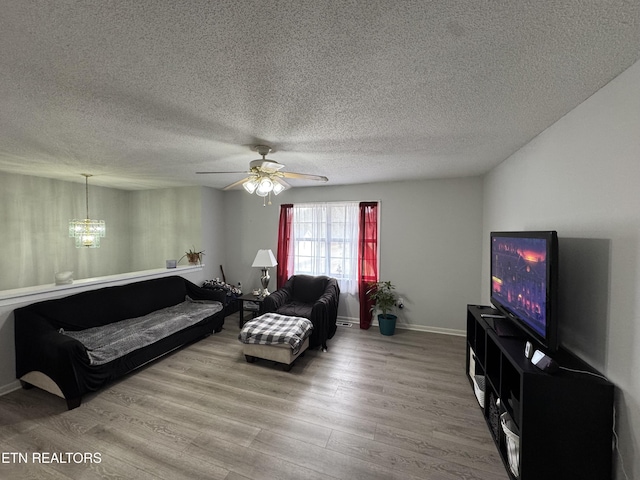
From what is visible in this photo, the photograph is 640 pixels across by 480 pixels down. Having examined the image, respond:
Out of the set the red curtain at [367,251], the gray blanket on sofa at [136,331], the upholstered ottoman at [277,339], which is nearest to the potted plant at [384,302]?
the red curtain at [367,251]

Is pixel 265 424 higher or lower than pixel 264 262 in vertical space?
lower

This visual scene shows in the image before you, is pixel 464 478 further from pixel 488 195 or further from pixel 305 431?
pixel 488 195

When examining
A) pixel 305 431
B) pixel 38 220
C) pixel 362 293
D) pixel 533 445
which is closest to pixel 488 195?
pixel 362 293

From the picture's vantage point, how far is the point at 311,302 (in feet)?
13.5

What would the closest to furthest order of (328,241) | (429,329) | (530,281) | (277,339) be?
(530,281)
(277,339)
(429,329)
(328,241)

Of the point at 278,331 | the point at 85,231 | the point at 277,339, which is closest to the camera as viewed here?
the point at 277,339

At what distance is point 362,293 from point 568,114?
318 centimetres

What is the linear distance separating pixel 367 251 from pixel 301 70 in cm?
323

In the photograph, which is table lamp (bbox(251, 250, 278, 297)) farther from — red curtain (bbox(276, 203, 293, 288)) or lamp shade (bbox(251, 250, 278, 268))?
red curtain (bbox(276, 203, 293, 288))

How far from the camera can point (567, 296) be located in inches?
70.1

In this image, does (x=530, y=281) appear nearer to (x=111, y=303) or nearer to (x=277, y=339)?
(x=277, y=339)

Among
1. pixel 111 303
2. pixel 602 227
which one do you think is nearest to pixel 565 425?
pixel 602 227

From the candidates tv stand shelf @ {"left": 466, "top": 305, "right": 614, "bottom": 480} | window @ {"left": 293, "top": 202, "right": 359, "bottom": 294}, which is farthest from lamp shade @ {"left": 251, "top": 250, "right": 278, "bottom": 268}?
tv stand shelf @ {"left": 466, "top": 305, "right": 614, "bottom": 480}

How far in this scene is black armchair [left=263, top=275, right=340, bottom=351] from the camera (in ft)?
10.6
